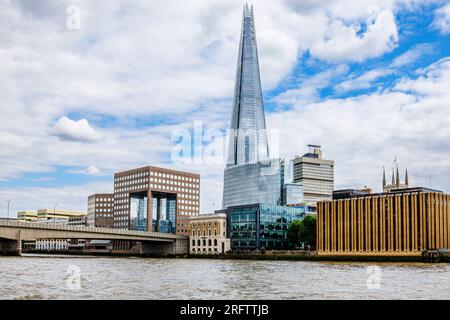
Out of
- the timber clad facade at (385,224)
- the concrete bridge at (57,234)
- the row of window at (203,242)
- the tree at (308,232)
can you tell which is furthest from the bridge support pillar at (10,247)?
the tree at (308,232)

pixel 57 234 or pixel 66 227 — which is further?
pixel 66 227

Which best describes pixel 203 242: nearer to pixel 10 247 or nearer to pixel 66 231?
pixel 66 231

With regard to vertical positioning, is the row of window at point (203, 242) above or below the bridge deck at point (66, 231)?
below

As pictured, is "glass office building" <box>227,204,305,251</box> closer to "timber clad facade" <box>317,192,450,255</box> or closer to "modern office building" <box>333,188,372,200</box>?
"modern office building" <box>333,188,372,200</box>

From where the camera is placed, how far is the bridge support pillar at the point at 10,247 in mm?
138000

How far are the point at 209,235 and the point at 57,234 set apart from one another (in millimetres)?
56940

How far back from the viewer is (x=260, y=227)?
176500 millimetres

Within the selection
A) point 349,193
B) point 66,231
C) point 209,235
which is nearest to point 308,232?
point 349,193

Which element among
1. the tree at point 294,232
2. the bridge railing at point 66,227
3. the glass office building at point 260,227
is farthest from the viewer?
the glass office building at point 260,227

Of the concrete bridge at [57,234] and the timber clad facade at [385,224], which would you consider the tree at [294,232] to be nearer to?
the timber clad facade at [385,224]

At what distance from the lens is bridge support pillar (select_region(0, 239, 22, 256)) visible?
138 metres

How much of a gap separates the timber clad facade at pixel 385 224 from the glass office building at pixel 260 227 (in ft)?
84.6

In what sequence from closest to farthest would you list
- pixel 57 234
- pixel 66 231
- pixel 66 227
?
1. pixel 57 234
2. pixel 66 227
3. pixel 66 231
